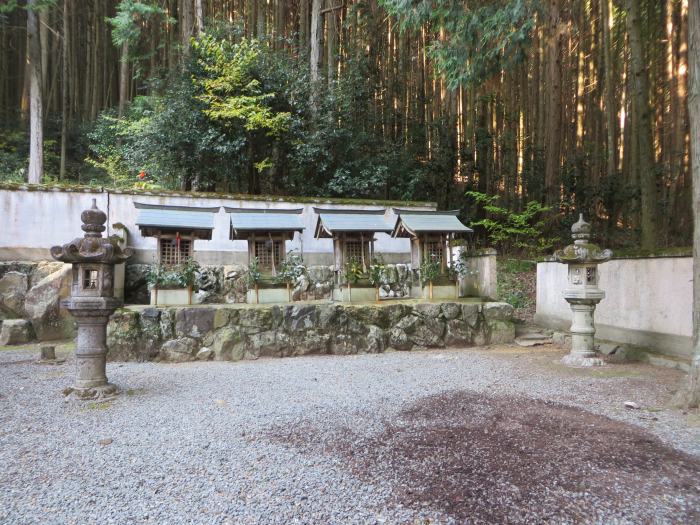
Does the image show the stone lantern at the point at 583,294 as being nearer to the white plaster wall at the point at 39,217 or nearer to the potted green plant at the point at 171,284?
the potted green plant at the point at 171,284

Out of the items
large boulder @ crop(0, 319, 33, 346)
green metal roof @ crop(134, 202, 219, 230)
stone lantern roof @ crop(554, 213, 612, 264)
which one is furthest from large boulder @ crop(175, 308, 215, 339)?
stone lantern roof @ crop(554, 213, 612, 264)

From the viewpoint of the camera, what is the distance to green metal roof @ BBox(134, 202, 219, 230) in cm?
820

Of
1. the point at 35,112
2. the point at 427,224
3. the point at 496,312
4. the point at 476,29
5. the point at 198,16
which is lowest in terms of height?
the point at 496,312

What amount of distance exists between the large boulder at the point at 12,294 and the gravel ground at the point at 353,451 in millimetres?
4589

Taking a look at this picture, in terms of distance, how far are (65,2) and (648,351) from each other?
988 inches

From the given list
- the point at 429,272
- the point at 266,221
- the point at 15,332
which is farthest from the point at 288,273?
the point at 15,332

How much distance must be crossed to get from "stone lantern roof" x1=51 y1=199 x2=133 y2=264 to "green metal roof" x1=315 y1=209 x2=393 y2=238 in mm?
4417

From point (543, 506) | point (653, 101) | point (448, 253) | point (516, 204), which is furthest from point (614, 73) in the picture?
point (543, 506)

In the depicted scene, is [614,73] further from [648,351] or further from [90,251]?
[90,251]

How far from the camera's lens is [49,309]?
8.88 meters

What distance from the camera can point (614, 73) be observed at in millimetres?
14789

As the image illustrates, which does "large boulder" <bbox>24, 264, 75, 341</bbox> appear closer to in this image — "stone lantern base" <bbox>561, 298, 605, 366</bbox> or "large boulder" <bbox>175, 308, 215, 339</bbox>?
"large boulder" <bbox>175, 308, 215, 339</bbox>

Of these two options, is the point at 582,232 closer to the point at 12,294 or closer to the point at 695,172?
the point at 695,172

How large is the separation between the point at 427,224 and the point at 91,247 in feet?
20.7
